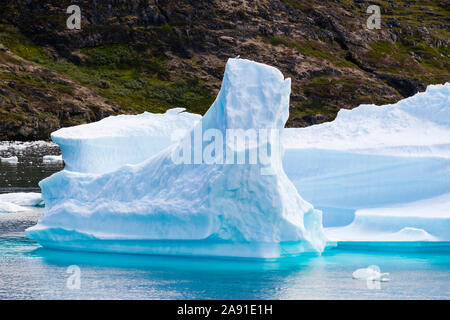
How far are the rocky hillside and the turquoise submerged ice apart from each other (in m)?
97.1

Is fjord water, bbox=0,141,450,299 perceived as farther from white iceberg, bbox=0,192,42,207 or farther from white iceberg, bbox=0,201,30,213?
white iceberg, bbox=0,192,42,207

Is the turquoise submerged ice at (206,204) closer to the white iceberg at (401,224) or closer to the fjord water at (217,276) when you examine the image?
the fjord water at (217,276)

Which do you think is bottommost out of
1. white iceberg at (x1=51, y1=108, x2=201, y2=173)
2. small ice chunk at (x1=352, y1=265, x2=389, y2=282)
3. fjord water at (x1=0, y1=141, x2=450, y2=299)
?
fjord water at (x1=0, y1=141, x2=450, y2=299)

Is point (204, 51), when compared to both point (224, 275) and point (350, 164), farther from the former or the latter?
point (224, 275)

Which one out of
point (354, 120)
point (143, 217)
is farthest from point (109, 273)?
point (354, 120)

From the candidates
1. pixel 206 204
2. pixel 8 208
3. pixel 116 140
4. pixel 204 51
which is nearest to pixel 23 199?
pixel 8 208

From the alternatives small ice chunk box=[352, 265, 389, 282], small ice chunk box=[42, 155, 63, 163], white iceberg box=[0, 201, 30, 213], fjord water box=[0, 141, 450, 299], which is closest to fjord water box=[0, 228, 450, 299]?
fjord water box=[0, 141, 450, 299]

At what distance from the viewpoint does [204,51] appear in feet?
438

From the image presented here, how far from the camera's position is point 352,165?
23078 mm

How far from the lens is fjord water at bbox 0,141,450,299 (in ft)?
50.1

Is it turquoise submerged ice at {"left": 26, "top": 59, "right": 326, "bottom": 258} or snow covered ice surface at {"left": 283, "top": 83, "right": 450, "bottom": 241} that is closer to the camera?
turquoise submerged ice at {"left": 26, "top": 59, "right": 326, "bottom": 258}

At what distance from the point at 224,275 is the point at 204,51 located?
390ft

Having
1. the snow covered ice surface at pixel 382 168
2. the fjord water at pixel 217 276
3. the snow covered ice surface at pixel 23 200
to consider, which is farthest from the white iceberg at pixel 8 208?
the snow covered ice surface at pixel 382 168
